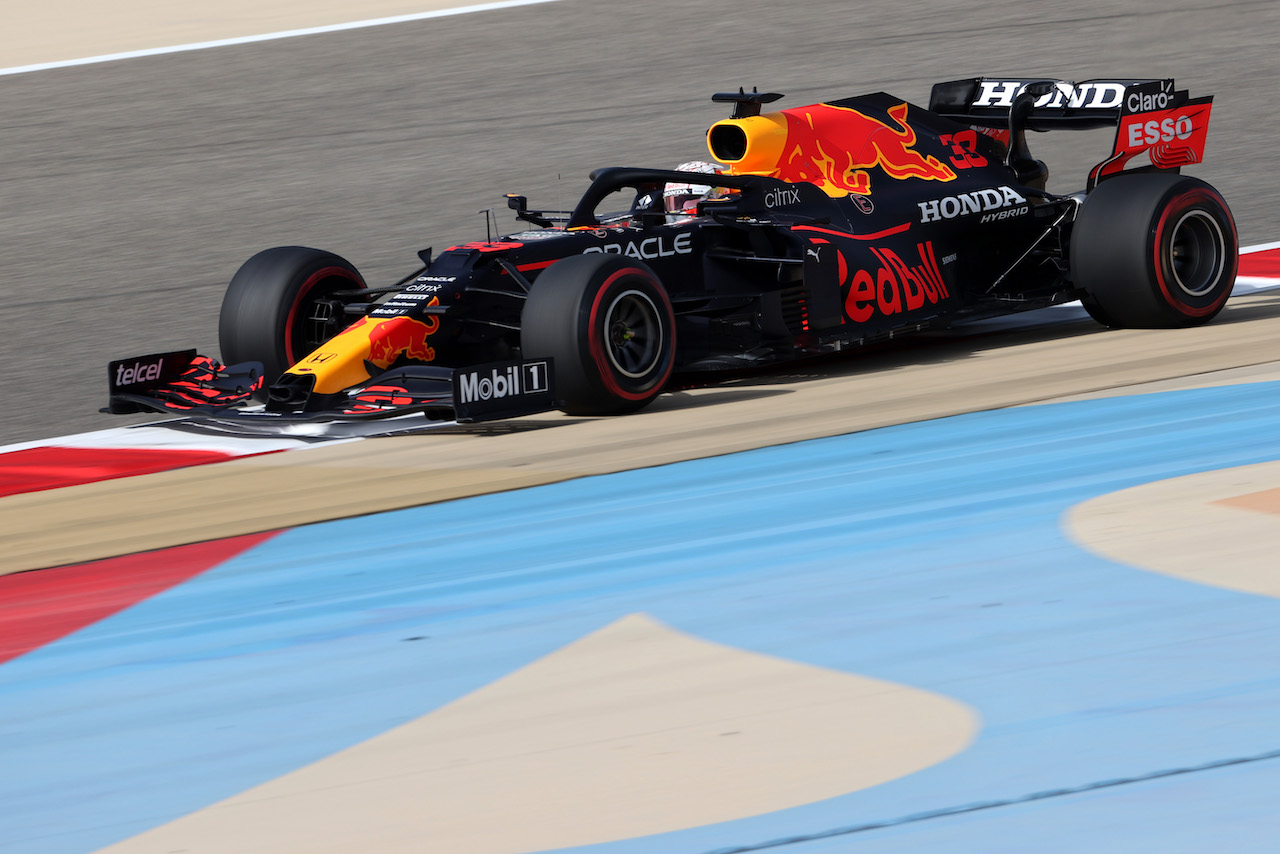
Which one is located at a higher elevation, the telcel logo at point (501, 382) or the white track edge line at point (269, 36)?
the white track edge line at point (269, 36)

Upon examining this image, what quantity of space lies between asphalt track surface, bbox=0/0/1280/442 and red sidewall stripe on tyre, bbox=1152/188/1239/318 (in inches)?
130

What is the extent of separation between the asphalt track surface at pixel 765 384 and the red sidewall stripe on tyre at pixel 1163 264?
0.17 m

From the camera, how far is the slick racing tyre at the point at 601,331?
770cm

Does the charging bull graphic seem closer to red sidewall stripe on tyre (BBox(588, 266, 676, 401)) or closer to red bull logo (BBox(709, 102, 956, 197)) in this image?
red bull logo (BBox(709, 102, 956, 197))

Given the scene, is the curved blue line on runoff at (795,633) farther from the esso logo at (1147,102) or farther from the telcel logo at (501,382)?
the esso logo at (1147,102)

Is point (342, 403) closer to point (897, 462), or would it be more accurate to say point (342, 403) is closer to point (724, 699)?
point (897, 462)

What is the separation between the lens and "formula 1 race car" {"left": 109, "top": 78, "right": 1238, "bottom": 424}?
26.0 ft

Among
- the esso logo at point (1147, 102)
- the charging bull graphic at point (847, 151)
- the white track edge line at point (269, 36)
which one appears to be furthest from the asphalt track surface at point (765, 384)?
the esso logo at point (1147, 102)

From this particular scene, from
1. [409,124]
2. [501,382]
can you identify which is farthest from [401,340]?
[409,124]

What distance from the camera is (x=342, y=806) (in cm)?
381

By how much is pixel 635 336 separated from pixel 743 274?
98 centimetres

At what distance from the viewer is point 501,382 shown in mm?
7582

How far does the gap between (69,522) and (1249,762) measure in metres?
4.75

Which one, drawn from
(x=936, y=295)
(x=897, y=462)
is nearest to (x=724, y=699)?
(x=897, y=462)
